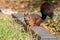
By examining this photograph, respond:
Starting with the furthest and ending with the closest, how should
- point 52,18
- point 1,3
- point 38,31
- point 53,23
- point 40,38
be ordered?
1. point 1,3
2. point 52,18
3. point 53,23
4. point 38,31
5. point 40,38

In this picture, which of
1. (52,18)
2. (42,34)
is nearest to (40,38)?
(42,34)

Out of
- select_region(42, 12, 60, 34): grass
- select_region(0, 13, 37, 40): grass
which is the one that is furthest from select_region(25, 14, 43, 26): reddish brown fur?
select_region(0, 13, 37, 40): grass

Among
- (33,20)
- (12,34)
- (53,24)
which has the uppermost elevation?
(33,20)

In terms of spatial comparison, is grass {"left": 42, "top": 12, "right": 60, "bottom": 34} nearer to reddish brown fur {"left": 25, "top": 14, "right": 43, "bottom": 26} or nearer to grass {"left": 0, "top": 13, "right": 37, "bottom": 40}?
reddish brown fur {"left": 25, "top": 14, "right": 43, "bottom": 26}

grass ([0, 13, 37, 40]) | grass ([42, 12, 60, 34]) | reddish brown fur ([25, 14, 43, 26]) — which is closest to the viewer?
grass ([0, 13, 37, 40])

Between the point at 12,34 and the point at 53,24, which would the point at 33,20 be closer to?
the point at 53,24

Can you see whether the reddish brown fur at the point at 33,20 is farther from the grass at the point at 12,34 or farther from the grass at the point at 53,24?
the grass at the point at 12,34

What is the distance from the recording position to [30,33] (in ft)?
24.4

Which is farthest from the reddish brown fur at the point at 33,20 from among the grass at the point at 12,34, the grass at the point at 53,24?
the grass at the point at 12,34

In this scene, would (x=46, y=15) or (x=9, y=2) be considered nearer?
(x=46, y=15)

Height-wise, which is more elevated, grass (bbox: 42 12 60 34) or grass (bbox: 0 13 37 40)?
grass (bbox: 0 13 37 40)

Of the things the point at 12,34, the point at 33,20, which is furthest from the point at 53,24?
the point at 12,34

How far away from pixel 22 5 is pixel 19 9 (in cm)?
93

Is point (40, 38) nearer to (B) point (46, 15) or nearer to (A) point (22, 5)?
(B) point (46, 15)
